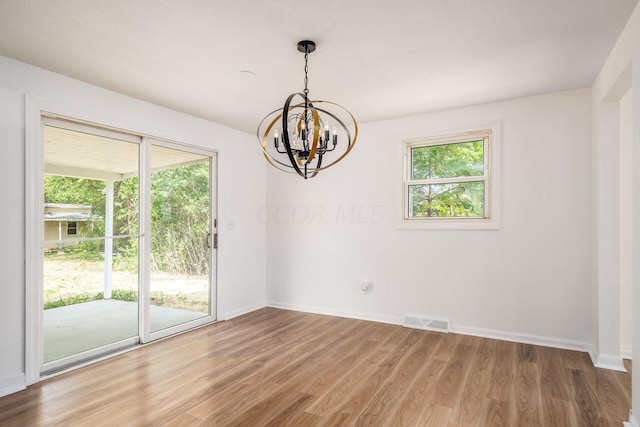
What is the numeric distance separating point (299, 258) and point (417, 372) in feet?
8.28

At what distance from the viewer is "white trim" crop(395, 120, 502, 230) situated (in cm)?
386

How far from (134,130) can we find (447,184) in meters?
3.48

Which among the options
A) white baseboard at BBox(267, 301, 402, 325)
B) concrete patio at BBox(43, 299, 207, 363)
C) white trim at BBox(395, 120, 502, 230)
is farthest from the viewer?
white baseboard at BBox(267, 301, 402, 325)

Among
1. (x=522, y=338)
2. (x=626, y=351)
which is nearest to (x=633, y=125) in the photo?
(x=626, y=351)

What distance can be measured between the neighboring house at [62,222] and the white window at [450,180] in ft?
11.2

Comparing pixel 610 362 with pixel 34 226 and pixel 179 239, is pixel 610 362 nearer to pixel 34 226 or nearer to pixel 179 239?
pixel 179 239

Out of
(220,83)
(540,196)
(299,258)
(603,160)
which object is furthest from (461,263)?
(220,83)

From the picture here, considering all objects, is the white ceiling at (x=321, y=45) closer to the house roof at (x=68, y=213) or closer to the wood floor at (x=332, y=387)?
the house roof at (x=68, y=213)

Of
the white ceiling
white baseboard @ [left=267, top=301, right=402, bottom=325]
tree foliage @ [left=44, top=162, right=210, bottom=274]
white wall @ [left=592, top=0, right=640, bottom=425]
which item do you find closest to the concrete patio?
tree foliage @ [left=44, top=162, right=210, bottom=274]

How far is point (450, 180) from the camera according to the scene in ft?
13.6

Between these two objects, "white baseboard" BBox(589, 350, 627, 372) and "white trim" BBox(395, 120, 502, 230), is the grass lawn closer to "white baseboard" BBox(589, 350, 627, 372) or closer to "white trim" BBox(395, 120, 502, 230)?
"white trim" BBox(395, 120, 502, 230)

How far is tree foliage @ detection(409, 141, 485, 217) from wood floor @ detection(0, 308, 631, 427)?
1.46 m

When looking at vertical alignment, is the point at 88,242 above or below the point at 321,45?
below

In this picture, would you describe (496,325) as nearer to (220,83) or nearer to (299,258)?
(299,258)
